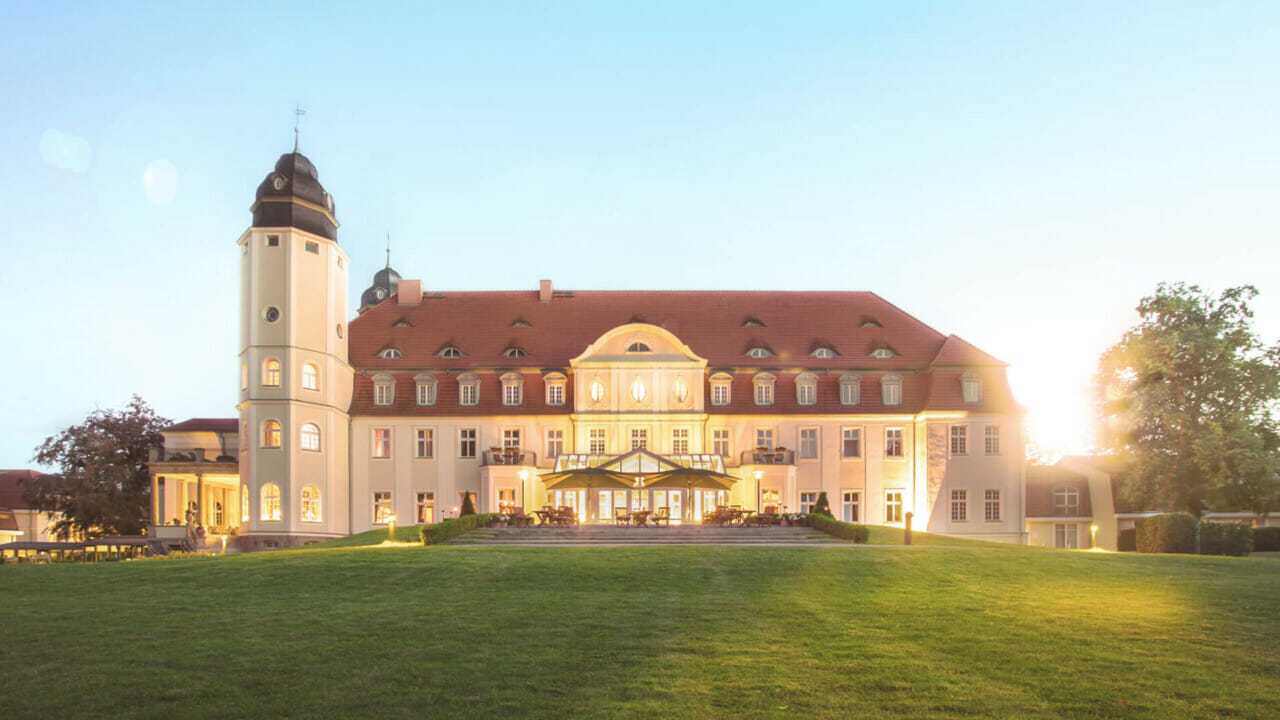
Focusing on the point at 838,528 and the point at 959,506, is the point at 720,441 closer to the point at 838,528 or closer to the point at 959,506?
the point at 959,506

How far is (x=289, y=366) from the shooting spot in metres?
42.4

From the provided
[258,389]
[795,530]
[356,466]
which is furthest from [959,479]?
[258,389]

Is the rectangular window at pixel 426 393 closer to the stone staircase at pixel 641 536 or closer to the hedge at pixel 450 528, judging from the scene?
the hedge at pixel 450 528

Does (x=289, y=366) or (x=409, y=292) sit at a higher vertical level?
(x=409, y=292)

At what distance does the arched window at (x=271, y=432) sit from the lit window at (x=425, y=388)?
6.58 metres

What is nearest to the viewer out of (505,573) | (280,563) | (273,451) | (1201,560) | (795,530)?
(505,573)

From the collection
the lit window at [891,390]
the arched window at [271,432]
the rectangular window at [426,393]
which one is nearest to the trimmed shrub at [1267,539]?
the lit window at [891,390]

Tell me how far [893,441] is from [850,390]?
3.00 metres

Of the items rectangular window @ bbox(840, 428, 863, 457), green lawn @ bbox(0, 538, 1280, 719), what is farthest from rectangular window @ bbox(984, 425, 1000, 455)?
green lawn @ bbox(0, 538, 1280, 719)

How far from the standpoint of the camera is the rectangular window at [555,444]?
46119mm

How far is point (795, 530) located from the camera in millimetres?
35250

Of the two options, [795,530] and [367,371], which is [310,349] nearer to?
[367,371]

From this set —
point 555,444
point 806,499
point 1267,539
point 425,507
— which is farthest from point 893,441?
point 425,507

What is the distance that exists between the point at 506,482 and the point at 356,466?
688 cm
